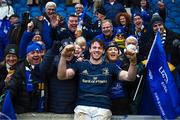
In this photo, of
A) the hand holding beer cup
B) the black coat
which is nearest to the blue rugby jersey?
the hand holding beer cup

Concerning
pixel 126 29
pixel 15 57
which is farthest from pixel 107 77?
pixel 126 29

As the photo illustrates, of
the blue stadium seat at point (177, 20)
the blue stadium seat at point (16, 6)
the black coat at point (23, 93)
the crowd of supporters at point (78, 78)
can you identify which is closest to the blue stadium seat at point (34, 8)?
the blue stadium seat at point (16, 6)

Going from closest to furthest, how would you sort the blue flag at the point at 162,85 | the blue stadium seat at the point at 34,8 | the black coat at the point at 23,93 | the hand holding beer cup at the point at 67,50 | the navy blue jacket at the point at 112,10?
the hand holding beer cup at the point at 67,50, the blue flag at the point at 162,85, the black coat at the point at 23,93, the navy blue jacket at the point at 112,10, the blue stadium seat at the point at 34,8

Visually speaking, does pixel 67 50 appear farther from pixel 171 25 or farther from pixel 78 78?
pixel 171 25

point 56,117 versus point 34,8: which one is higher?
point 34,8

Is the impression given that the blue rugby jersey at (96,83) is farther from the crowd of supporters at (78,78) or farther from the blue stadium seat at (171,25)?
the blue stadium seat at (171,25)

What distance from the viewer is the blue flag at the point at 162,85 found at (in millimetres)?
6678

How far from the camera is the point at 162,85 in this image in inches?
267

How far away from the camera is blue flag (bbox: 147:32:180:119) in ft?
21.9

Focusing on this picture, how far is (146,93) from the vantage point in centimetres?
719

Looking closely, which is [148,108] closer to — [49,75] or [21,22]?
[49,75]

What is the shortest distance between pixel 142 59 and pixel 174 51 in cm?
59

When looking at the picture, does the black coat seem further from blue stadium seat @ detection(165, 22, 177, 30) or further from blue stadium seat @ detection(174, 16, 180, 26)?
blue stadium seat @ detection(174, 16, 180, 26)

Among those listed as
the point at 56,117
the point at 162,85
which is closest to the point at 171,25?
the point at 162,85
